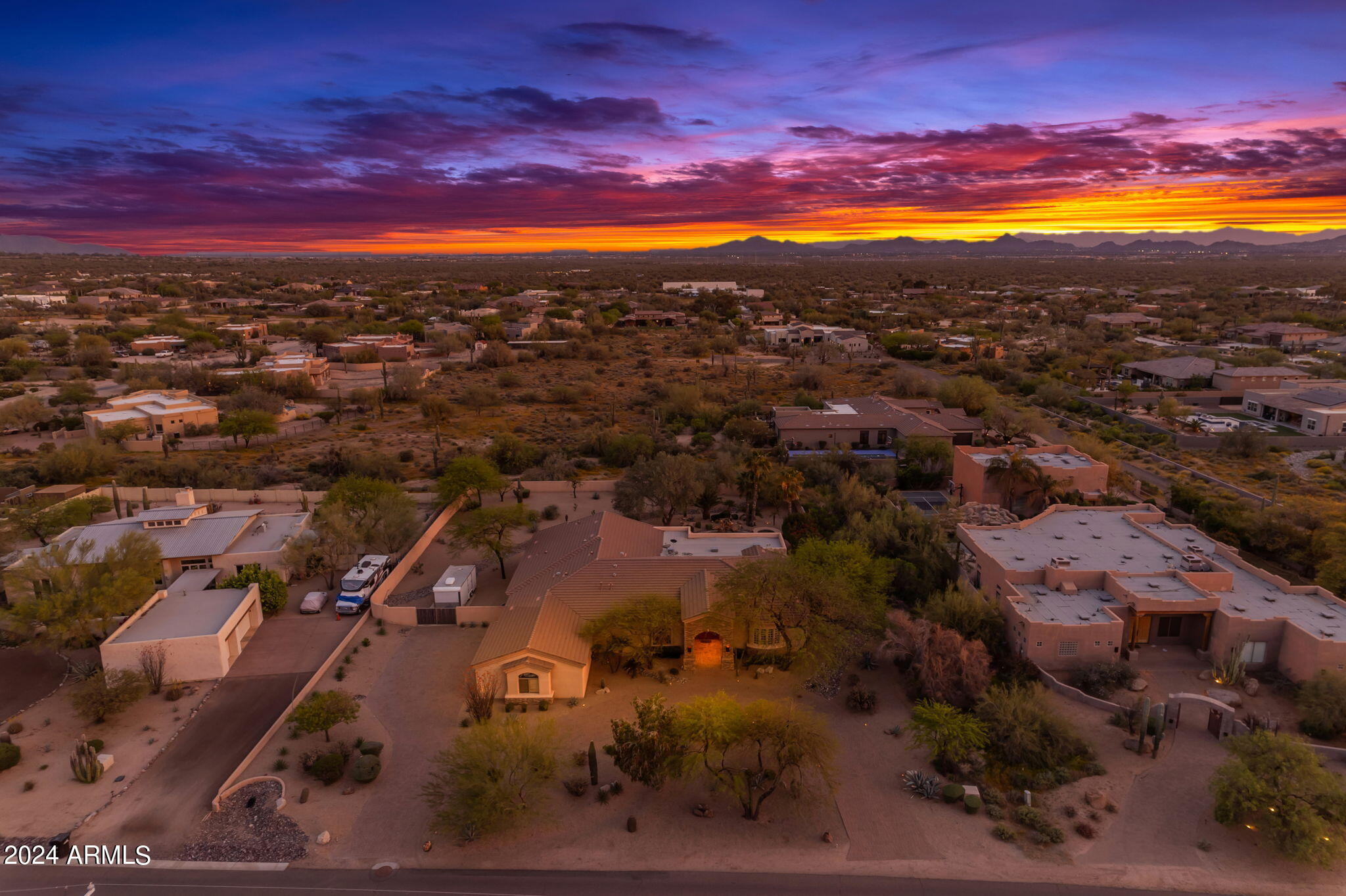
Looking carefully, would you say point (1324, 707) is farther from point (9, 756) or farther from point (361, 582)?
point (9, 756)

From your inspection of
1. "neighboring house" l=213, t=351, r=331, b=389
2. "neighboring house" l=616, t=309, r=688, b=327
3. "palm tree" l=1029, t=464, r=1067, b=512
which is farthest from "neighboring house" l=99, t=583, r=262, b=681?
"neighboring house" l=616, t=309, r=688, b=327

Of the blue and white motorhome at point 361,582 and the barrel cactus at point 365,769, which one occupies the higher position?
the blue and white motorhome at point 361,582

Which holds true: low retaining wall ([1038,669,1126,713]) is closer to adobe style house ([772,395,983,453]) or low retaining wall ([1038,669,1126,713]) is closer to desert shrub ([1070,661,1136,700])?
desert shrub ([1070,661,1136,700])

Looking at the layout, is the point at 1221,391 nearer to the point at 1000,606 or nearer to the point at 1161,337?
the point at 1161,337

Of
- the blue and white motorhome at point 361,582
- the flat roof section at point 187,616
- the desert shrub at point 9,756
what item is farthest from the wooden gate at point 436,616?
the desert shrub at point 9,756

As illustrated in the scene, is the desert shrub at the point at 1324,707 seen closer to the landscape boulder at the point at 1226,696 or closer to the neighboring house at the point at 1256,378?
the landscape boulder at the point at 1226,696

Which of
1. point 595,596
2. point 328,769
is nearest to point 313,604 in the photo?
point 328,769
